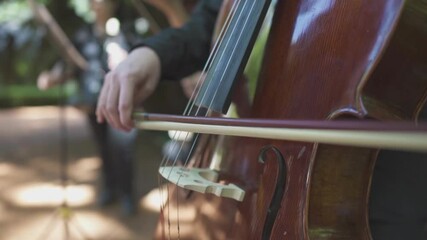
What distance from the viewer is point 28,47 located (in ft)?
11.1

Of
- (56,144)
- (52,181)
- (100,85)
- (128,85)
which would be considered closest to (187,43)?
(128,85)

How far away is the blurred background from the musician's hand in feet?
1.71

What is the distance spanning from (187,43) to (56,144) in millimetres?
2769

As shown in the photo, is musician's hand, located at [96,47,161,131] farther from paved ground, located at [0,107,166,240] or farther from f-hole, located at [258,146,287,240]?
paved ground, located at [0,107,166,240]

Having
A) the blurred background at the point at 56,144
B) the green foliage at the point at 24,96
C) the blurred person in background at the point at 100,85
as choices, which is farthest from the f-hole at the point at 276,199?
the green foliage at the point at 24,96

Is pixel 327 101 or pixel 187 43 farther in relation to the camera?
pixel 187 43

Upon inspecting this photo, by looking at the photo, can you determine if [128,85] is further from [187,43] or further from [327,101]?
[327,101]

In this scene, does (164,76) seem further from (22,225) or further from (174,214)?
(22,225)

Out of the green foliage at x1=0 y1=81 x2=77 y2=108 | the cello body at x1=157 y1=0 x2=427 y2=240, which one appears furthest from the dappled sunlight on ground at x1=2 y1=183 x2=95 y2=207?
the cello body at x1=157 y1=0 x2=427 y2=240

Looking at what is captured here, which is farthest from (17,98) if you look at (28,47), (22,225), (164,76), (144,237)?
(164,76)

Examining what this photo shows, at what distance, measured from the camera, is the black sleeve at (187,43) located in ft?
2.16

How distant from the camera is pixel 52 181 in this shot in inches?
102

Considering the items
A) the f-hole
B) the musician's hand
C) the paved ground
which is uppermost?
the musician's hand

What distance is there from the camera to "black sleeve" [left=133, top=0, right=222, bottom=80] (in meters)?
0.66
